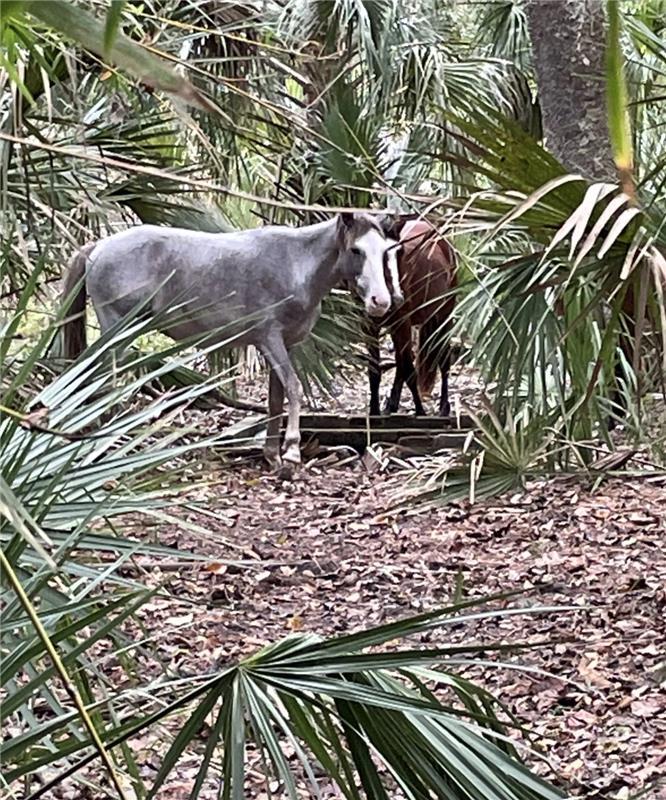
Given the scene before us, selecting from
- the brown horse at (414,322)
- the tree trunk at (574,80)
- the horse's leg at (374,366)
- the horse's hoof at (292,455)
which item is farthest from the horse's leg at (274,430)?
the tree trunk at (574,80)

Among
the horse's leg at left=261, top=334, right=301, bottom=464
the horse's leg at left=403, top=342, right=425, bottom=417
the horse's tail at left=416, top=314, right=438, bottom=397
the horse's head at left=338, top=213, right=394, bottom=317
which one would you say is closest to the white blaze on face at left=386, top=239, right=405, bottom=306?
the horse's head at left=338, top=213, right=394, bottom=317

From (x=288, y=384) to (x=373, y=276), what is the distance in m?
0.63

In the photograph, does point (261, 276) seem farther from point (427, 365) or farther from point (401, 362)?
point (427, 365)

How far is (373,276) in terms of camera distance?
487 centimetres

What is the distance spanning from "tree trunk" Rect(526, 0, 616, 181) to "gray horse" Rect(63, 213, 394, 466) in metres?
0.93

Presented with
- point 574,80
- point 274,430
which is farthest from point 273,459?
point 574,80

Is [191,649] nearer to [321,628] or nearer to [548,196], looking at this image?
[321,628]

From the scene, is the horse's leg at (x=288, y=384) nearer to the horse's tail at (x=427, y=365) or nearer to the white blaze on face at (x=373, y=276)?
the white blaze on face at (x=373, y=276)

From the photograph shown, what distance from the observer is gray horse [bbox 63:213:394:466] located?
4.89 metres

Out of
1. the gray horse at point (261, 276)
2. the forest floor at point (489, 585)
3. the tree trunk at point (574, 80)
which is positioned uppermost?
the tree trunk at point (574, 80)

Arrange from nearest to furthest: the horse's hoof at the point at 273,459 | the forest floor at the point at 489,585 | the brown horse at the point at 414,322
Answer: the forest floor at the point at 489,585
the horse's hoof at the point at 273,459
the brown horse at the point at 414,322

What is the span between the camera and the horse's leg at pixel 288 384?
5098 millimetres

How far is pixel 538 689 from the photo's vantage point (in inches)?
119

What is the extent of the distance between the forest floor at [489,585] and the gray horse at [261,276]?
23.2 inches
